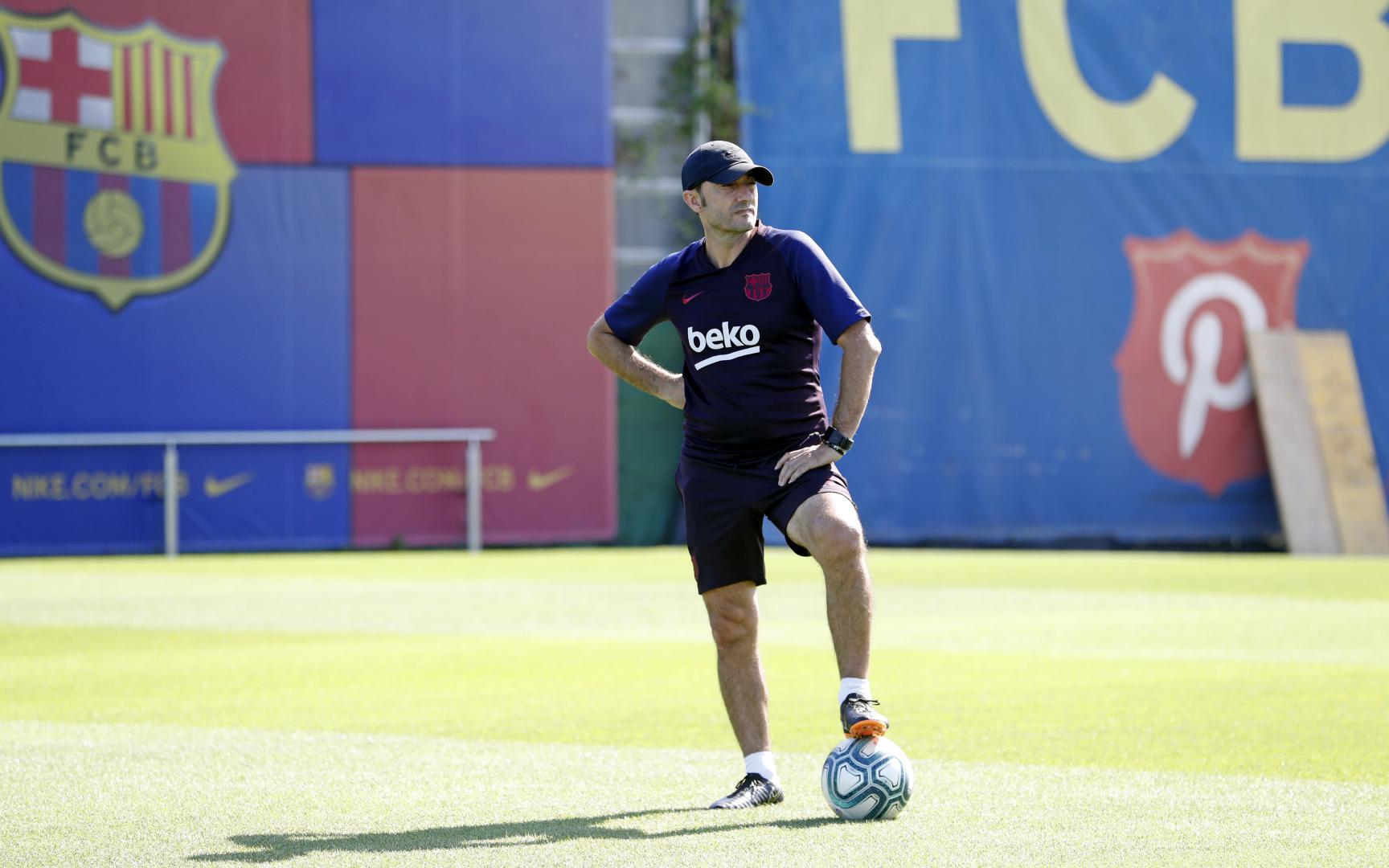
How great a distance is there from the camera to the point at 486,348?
20469 mm

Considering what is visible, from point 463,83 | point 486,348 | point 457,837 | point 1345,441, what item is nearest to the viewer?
point 457,837

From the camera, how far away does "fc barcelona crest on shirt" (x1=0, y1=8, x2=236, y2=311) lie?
63.3ft

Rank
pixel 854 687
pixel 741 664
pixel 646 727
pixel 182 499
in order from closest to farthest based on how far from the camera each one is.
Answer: pixel 854 687 < pixel 741 664 < pixel 646 727 < pixel 182 499

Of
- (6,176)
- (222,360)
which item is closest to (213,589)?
(222,360)

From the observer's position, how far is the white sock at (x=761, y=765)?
588 centimetres

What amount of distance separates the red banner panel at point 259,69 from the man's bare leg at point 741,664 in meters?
15.1

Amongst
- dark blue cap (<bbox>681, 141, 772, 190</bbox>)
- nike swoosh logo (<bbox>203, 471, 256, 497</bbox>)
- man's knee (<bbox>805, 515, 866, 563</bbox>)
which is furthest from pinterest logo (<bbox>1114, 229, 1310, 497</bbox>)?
man's knee (<bbox>805, 515, 866, 563</bbox>)

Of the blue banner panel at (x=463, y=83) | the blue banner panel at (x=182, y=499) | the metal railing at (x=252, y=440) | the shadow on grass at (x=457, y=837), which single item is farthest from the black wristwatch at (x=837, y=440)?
the blue banner panel at (x=463, y=83)

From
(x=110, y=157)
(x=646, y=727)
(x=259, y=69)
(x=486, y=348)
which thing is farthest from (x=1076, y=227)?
(x=646, y=727)

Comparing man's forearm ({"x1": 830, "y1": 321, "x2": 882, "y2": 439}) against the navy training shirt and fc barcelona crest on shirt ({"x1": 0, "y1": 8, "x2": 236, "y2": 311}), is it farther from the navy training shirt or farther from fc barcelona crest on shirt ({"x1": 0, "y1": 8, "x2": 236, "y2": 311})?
fc barcelona crest on shirt ({"x1": 0, "y1": 8, "x2": 236, "y2": 311})

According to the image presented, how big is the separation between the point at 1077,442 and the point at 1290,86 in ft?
16.3

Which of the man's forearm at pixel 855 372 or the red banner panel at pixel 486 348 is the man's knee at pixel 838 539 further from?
the red banner panel at pixel 486 348

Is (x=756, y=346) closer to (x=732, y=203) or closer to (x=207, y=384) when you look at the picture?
(x=732, y=203)

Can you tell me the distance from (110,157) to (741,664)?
49.8 feet
